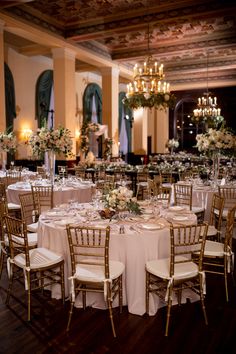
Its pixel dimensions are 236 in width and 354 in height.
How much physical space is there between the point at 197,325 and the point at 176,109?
19455 mm

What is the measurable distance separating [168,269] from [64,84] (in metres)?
9.58

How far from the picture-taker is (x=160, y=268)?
344cm

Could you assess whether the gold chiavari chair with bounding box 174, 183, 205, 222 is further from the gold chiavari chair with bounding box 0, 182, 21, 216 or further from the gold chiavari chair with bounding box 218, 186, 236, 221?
the gold chiavari chair with bounding box 0, 182, 21, 216

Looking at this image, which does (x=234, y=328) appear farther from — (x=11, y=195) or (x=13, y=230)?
(x=11, y=195)

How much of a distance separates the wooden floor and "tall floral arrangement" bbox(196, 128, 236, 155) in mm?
3369

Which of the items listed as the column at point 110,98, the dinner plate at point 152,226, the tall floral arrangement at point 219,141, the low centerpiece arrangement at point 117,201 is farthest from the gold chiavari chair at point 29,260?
the column at point 110,98

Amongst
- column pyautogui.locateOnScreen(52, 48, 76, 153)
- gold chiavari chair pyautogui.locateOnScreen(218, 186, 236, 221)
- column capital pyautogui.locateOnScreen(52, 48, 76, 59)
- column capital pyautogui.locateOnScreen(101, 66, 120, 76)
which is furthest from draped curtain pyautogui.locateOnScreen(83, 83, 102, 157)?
gold chiavari chair pyautogui.locateOnScreen(218, 186, 236, 221)

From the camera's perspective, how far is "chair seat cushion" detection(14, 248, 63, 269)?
360 centimetres

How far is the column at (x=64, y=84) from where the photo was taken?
1182 centimetres

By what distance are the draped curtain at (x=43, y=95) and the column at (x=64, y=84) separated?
2.70 m

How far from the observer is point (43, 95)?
48.6ft

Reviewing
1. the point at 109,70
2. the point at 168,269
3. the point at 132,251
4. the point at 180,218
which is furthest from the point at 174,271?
the point at 109,70

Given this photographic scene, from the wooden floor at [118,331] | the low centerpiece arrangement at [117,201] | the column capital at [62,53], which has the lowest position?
the wooden floor at [118,331]

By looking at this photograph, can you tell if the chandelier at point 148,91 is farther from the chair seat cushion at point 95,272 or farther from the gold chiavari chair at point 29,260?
the chair seat cushion at point 95,272
